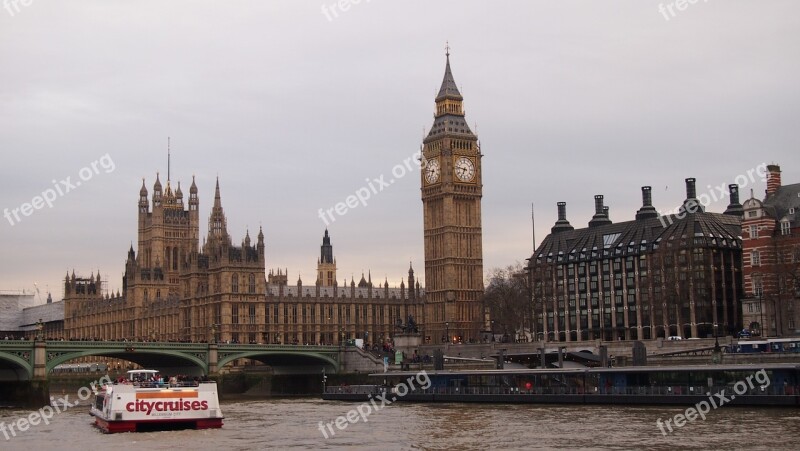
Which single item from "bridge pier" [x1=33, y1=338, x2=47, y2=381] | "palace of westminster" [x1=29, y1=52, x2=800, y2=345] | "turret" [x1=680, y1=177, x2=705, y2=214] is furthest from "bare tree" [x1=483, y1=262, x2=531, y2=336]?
"bridge pier" [x1=33, y1=338, x2=47, y2=381]

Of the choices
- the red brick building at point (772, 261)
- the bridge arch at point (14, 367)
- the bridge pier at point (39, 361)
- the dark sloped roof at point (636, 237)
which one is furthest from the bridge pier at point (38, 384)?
the dark sloped roof at point (636, 237)

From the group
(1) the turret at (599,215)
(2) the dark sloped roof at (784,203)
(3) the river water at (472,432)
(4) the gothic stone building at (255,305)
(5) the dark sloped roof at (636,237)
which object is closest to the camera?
(3) the river water at (472,432)

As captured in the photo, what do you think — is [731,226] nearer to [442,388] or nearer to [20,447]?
[442,388]

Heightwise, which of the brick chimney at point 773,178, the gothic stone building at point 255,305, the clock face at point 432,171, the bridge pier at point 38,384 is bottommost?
the bridge pier at point 38,384

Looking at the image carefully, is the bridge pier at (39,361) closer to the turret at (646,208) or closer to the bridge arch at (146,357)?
the bridge arch at (146,357)

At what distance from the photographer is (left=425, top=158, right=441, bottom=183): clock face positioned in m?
142

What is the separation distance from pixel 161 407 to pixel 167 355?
132 feet

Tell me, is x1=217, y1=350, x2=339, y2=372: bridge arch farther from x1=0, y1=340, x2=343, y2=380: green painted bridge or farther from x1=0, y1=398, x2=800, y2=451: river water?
x1=0, y1=398, x2=800, y2=451: river water

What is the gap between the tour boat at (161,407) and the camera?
62156 millimetres

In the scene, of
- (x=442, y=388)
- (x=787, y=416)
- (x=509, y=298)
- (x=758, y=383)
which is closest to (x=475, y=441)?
(x=787, y=416)

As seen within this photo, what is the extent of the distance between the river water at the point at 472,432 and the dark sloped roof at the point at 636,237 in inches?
1726

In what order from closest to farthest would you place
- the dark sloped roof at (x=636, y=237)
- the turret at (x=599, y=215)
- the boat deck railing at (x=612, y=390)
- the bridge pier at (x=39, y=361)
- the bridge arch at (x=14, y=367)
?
the boat deck railing at (x=612, y=390) < the bridge arch at (x=14, y=367) < the bridge pier at (x=39, y=361) < the dark sloped roof at (x=636, y=237) < the turret at (x=599, y=215)

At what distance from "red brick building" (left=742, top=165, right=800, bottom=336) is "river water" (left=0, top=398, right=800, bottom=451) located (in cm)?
2784

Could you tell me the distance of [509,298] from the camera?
13500 cm
